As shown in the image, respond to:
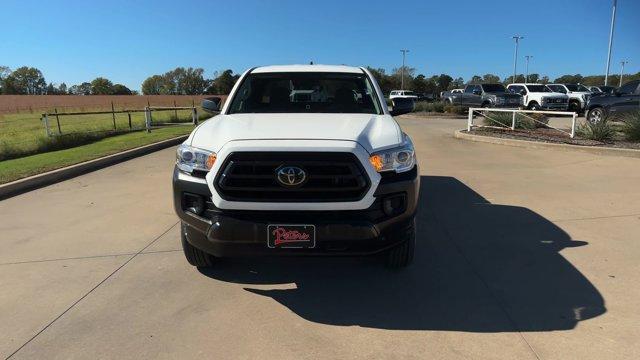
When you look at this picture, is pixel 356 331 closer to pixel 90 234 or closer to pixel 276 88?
pixel 276 88

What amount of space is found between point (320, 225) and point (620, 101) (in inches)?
652

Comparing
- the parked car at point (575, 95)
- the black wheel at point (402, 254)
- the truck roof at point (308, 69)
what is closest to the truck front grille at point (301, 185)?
the black wheel at point (402, 254)

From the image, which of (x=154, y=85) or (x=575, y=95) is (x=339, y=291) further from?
(x=154, y=85)

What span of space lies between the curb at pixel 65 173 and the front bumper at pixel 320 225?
5489 millimetres

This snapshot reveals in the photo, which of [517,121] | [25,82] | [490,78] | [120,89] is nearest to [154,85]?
[120,89]

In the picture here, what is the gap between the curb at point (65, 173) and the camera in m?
7.52

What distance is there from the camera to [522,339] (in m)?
3.08

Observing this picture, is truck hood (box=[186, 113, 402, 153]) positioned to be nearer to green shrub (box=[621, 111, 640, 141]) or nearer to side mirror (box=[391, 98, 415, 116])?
side mirror (box=[391, 98, 415, 116])

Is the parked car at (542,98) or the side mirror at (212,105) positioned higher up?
the side mirror at (212,105)

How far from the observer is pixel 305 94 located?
5512 millimetres

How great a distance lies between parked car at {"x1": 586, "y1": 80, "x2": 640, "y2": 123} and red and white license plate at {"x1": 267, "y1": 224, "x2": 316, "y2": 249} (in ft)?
47.4

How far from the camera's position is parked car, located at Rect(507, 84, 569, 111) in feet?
84.5

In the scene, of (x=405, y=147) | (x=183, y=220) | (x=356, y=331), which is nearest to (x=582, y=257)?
(x=405, y=147)

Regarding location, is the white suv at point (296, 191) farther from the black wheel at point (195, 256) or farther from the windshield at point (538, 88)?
the windshield at point (538, 88)
